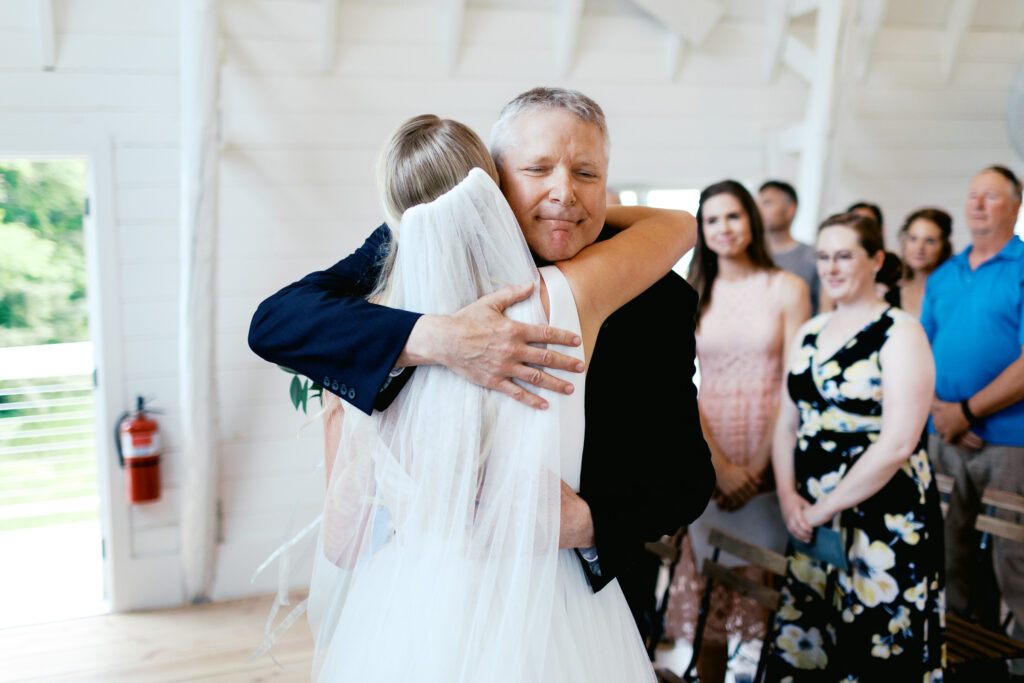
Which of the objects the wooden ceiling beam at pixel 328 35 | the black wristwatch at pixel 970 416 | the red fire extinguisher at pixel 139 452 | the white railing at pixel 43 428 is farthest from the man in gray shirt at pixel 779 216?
the white railing at pixel 43 428

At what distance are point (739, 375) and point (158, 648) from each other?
297cm

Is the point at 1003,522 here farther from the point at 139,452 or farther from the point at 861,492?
the point at 139,452

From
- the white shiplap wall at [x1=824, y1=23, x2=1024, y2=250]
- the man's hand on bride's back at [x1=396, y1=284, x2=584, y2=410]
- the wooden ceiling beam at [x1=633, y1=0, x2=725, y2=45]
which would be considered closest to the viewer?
the man's hand on bride's back at [x1=396, y1=284, x2=584, y2=410]

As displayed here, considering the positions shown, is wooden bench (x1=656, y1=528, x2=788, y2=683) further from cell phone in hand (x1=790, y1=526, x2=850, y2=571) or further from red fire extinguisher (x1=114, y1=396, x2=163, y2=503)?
red fire extinguisher (x1=114, y1=396, x2=163, y2=503)

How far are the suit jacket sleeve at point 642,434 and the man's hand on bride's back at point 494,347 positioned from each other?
18 cm

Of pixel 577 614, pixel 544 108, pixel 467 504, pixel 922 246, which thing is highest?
pixel 544 108

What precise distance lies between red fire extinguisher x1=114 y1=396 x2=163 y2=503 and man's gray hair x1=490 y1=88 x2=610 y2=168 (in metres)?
3.29

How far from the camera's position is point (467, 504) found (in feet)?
3.47

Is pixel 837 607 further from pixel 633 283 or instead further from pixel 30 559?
pixel 30 559

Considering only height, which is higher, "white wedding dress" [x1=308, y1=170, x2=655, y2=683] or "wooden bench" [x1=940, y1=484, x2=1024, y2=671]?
"white wedding dress" [x1=308, y1=170, x2=655, y2=683]

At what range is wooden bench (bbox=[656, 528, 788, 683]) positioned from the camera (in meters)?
2.24

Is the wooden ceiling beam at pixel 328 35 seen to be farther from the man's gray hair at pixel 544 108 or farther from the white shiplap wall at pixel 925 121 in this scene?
the white shiplap wall at pixel 925 121

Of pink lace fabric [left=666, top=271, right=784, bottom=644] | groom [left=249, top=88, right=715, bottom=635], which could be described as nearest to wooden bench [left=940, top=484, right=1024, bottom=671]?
pink lace fabric [left=666, top=271, right=784, bottom=644]

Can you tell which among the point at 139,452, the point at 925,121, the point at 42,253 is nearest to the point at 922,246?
the point at 925,121
